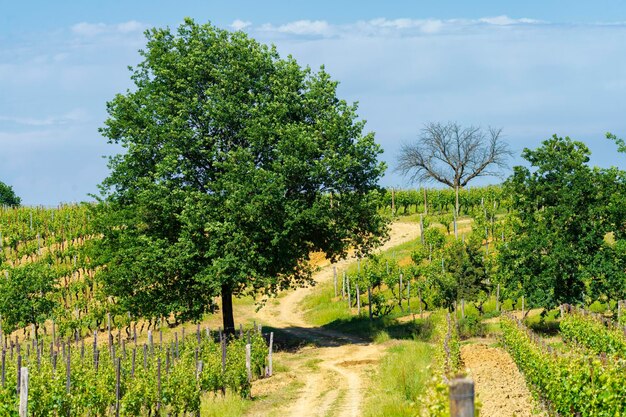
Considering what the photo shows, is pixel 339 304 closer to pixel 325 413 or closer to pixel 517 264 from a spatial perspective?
pixel 517 264

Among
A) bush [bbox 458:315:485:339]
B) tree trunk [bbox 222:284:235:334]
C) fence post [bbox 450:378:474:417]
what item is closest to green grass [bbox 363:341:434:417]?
bush [bbox 458:315:485:339]

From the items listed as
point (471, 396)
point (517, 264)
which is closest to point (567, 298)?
point (517, 264)

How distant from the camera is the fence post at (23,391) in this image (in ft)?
58.7

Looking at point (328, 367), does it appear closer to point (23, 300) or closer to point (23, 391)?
point (23, 391)

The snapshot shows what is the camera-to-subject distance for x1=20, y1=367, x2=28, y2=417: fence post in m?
17.9

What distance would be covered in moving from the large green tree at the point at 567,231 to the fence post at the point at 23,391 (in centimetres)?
2604

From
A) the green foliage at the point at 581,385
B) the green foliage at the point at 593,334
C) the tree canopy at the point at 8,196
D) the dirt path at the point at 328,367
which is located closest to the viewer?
the green foliage at the point at 581,385

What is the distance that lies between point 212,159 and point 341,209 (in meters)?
6.54

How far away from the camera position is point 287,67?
3788cm

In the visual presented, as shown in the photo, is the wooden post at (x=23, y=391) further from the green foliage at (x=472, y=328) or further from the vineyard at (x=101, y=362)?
the green foliage at (x=472, y=328)

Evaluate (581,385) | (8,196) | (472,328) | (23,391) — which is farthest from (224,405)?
(8,196)

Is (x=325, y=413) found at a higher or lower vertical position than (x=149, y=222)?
lower

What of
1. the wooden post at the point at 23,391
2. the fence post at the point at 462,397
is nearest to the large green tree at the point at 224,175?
the wooden post at the point at 23,391

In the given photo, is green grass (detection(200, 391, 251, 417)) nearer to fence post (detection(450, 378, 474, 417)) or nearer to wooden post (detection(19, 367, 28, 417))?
wooden post (detection(19, 367, 28, 417))
